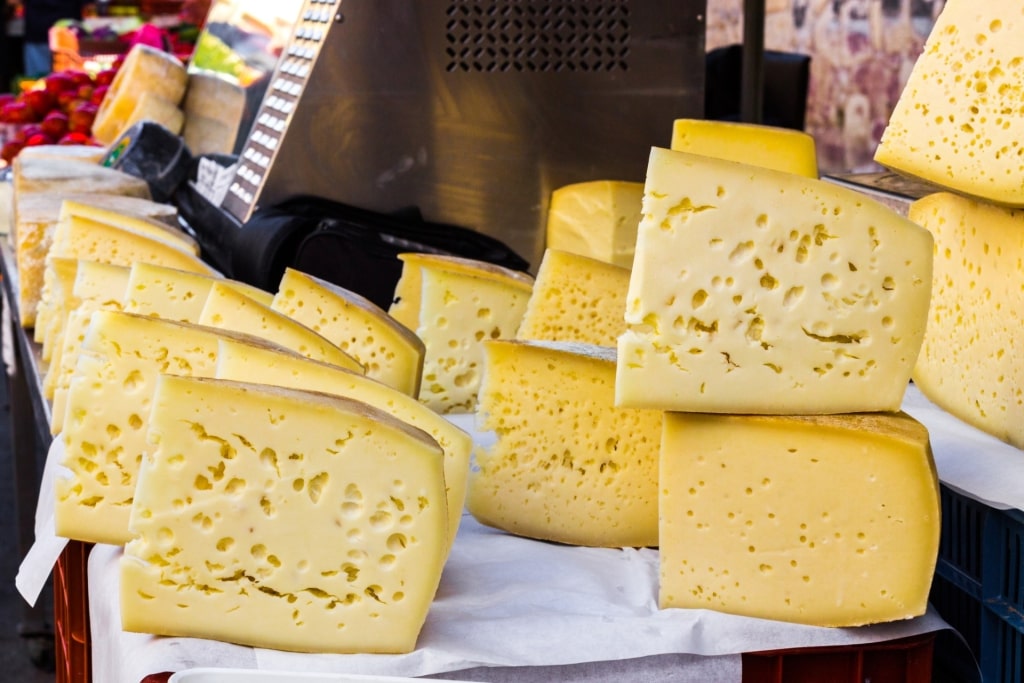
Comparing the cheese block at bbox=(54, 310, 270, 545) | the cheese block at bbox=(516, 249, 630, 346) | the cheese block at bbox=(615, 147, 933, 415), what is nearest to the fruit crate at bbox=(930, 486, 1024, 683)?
the cheese block at bbox=(615, 147, 933, 415)

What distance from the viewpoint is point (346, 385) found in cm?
131

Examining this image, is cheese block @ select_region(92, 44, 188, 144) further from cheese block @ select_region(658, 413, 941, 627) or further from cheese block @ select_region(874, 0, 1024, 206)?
cheese block @ select_region(658, 413, 941, 627)

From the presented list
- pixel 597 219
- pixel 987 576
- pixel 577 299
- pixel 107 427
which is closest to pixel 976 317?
pixel 987 576

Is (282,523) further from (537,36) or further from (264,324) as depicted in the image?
(537,36)

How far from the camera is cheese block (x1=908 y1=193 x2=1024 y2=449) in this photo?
1.43m

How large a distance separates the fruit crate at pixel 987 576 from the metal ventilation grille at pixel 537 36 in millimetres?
1282

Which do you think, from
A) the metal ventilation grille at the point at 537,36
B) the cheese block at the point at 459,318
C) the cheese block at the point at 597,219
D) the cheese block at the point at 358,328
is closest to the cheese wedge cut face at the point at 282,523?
the cheese block at the point at 358,328

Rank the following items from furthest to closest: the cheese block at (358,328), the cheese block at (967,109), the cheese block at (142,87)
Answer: the cheese block at (142,87) → the cheese block at (358,328) → the cheese block at (967,109)

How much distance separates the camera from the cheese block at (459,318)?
1839 mm

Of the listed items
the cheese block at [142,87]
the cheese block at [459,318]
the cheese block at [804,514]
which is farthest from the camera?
the cheese block at [142,87]

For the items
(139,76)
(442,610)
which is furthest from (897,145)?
(139,76)

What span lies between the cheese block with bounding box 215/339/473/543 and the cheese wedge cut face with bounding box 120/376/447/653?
0.16m

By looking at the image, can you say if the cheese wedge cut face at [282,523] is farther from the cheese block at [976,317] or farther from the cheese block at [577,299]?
the cheese block at [976,317]

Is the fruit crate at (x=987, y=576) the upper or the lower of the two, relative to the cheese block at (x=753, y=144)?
lower
